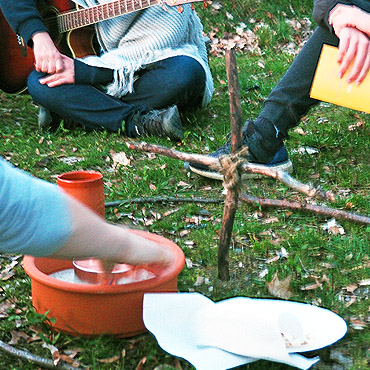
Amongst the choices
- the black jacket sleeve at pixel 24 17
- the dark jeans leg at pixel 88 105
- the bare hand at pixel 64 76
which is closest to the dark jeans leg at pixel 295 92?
the dark jeans leg at pixel 88 105

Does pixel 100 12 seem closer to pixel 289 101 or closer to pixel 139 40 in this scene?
pixel 139 40

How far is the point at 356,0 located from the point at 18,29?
7.53ft

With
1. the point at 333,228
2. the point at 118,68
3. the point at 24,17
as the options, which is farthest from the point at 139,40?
the point at 333,228

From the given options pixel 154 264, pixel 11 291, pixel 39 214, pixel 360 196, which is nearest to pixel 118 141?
pixel 360 196

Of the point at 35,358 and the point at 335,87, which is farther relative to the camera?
the point at 335,87

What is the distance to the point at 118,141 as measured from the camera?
385cm

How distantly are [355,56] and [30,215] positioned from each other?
1590 millimetres

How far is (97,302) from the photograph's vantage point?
1744 millimetres

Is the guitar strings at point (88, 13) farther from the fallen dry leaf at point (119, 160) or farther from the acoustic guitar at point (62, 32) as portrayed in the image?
the fallen dry leaf at point (119, 160)

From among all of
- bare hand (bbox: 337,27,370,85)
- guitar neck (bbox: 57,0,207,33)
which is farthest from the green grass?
guitar neck (bbox: 57,0,207,33)

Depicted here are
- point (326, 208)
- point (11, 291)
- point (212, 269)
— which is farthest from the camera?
point (326, 208)

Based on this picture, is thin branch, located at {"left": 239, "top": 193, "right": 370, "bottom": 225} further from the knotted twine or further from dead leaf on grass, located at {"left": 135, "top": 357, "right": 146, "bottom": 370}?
dead leaf on grass, located at {"left": 135, "top": 357, "right": 146, "bottom": 370}

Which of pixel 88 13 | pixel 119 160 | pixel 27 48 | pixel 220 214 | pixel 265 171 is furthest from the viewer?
pixel 27 48

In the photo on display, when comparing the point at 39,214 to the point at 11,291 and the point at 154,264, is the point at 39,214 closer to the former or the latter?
the point at 154,264
